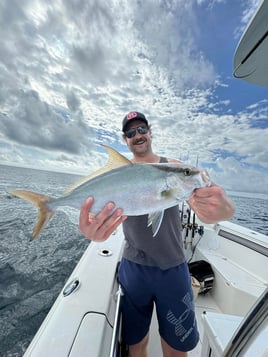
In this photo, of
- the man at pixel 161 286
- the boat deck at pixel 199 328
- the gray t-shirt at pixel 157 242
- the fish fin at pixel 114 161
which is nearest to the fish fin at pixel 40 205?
the fish fin at pixel 114 161

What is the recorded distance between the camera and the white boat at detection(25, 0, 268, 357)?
0.58 m

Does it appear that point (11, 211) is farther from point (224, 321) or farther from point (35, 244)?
point (224, 321)

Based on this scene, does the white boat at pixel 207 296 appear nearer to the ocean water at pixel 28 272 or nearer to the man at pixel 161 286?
the man at pixel 161 286

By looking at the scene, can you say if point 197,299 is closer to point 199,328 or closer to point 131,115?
point 199,328

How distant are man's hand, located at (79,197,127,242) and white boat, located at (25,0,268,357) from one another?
1.97ft

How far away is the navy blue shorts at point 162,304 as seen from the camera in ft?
4.62

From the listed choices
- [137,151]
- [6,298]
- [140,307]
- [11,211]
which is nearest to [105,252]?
[140,307]

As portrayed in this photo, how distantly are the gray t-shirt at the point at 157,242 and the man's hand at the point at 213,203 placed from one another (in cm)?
28

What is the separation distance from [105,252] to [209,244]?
6.80ft

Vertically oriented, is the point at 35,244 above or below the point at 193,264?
below

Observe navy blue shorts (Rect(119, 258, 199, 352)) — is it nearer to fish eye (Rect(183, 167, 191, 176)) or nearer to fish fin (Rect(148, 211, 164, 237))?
fish fin (Rect(148, 211, 164, 237))

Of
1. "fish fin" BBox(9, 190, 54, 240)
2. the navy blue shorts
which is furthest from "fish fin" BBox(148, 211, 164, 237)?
"fish fin" BBox(9, 190, 54, 240)

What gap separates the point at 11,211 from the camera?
7289 mm

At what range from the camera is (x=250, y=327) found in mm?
521
